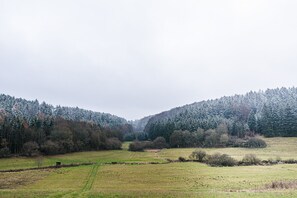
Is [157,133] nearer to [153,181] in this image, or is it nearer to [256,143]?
[256,143]

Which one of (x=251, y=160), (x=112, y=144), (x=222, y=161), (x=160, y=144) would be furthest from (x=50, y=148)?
(x=251, y=160)

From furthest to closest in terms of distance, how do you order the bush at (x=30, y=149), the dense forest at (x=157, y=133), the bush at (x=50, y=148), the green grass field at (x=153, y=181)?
1. the dense forest at (x=157, y=133)
2. the bush at (x=50, y=148)
3. the bush at (x=30, y=149)
4. the green grass field at (x=153, y=181)

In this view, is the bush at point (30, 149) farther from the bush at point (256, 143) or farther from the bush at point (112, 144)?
the bush at point (256, 143)

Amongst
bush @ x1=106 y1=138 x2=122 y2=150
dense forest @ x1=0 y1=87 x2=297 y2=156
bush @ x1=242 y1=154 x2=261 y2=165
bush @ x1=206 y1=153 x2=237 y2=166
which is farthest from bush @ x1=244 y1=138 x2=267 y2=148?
bush @ x1=106 y1=138 x2=122 y2=150

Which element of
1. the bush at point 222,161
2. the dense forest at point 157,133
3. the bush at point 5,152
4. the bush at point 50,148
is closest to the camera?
the bush at point 222,161

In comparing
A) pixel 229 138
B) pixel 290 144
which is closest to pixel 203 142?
pixel 229 138

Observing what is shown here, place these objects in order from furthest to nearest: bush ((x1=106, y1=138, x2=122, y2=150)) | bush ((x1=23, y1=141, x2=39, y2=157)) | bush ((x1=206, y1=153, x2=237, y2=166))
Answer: bush ((x1=106, y1=138, x2=122, y2=150)) < bush ((x1=23, y1=141, x2=39, y2=157)) < bush ((x1=206, y1=153, x2=237, y2=166))

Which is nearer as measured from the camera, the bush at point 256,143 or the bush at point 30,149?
the bush at point 30,149

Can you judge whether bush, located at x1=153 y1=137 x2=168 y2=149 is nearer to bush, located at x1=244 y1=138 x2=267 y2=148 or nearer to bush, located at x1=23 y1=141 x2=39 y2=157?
bush, located at x1=244 y1=138 x2=267 y2=148

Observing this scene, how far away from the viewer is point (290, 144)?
468 ft

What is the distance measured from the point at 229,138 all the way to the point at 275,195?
128077mm

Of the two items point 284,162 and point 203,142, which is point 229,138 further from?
point 284,162

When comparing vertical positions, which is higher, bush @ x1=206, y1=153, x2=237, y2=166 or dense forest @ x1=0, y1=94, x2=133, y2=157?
dense forest @ x1=0, y1=94, x2=133, y2=157

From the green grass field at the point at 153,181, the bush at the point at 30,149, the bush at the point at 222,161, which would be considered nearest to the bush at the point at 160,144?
the green grass field at the point at 153,181
